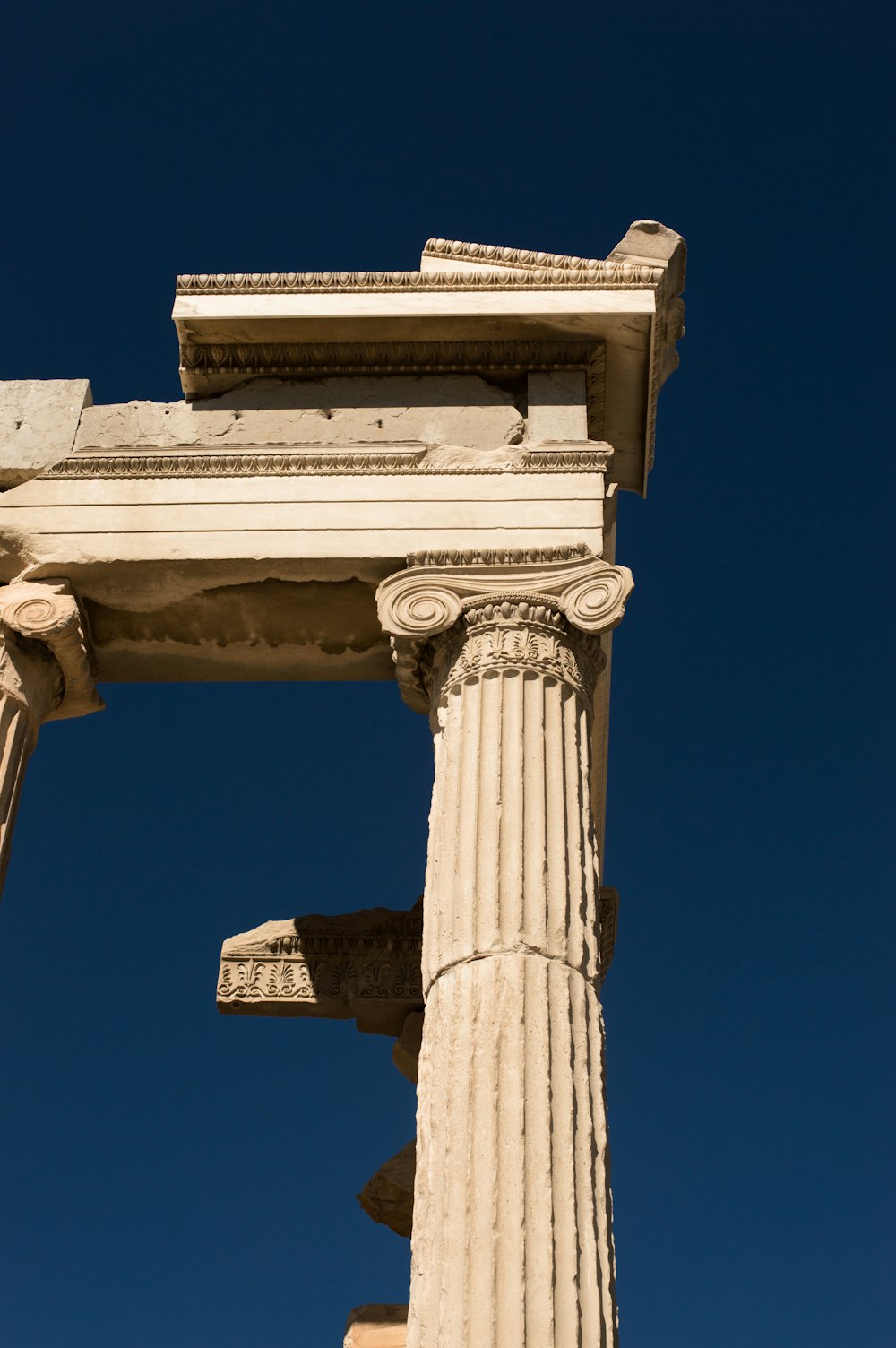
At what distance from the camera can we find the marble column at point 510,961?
1027 cm

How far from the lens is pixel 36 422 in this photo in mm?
16188

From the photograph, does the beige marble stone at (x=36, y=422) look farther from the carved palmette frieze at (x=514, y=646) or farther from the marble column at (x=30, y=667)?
the carved palmette frieze at (x=514, y=646)

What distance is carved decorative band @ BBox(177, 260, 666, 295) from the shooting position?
16.1 meters

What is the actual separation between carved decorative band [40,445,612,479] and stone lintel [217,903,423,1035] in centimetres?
655

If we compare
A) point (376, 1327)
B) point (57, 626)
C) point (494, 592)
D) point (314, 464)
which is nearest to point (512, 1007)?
point (494, 592)

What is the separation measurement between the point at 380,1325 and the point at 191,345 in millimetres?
10767

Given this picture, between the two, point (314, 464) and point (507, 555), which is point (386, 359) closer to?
point (314, 464)

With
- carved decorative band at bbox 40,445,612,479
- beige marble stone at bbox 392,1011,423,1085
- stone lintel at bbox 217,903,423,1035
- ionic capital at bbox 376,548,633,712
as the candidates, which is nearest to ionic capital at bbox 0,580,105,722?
carved decorative band at bbox 40,445,612,479

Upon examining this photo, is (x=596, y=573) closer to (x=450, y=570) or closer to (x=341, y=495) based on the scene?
(x=450, y=570)

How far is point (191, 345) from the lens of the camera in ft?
53.3

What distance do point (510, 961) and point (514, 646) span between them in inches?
121

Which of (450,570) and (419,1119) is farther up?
(450,570)

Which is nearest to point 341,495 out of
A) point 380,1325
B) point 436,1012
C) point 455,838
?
point 455,838

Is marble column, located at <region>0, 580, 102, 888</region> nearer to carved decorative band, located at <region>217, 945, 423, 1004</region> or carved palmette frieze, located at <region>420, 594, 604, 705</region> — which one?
carved palmette frieze, located at <region>420, 594, 604, 705</region>
